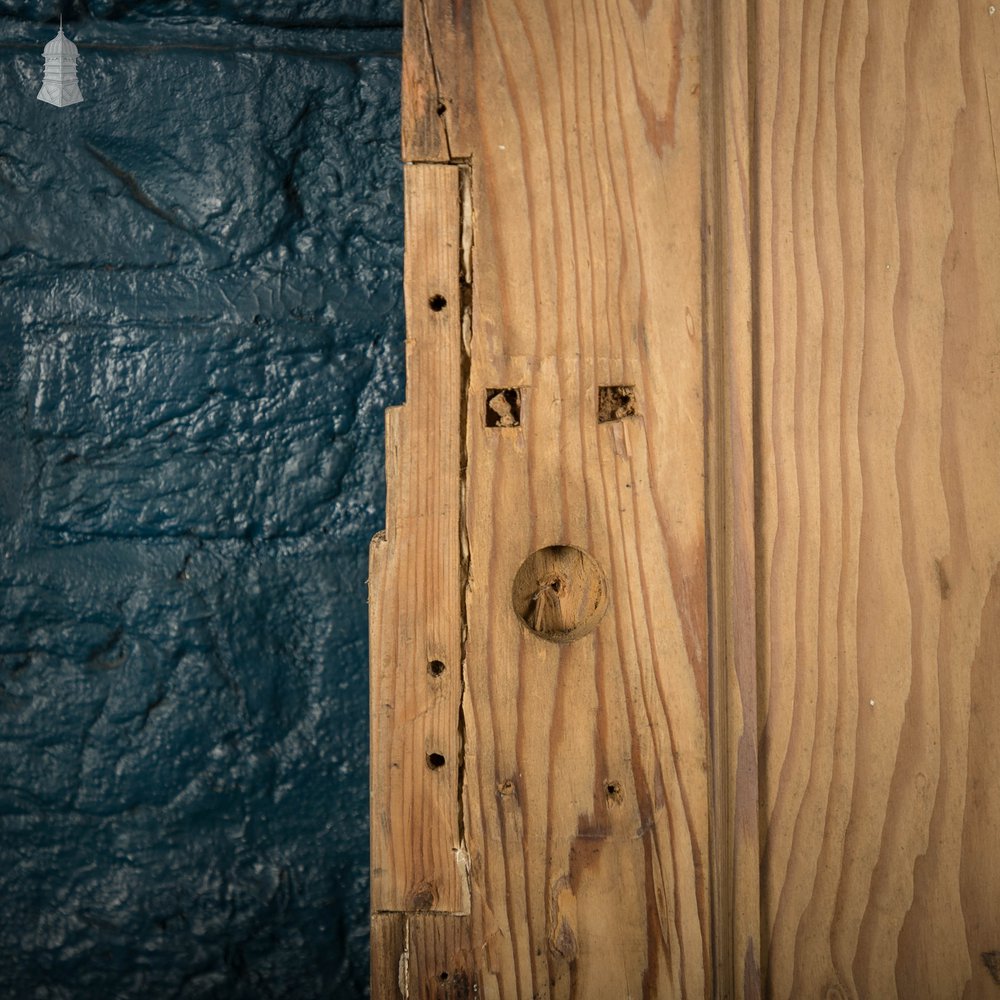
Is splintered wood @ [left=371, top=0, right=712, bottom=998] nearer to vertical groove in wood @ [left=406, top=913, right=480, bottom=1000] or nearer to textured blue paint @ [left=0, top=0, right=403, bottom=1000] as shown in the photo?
vertical groove in wood @ [left=406, top=913, right=480, bottom=1000]

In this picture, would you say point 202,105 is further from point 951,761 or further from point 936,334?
point 951,761

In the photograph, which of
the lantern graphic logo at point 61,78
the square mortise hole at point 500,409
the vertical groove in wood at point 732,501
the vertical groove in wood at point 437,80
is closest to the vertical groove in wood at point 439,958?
the vertical groove in wood at point 732,501

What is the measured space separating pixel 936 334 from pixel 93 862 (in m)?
0.92

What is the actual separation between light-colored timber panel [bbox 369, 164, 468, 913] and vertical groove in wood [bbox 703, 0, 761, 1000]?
16cm

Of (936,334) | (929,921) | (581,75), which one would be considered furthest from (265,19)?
(929,921)

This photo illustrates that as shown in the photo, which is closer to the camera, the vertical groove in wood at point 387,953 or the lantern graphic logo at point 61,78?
the vertical groove in wood at point 387,953

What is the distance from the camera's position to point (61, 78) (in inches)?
36.0

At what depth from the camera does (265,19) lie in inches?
36.7

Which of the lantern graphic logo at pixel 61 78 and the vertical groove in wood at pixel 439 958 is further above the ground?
the lantern graphic logo at pixel 61 78

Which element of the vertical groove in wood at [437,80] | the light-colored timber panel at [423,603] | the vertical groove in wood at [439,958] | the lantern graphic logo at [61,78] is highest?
the lantern graphic logo at [61,78]

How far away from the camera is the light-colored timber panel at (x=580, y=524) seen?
1.85ft

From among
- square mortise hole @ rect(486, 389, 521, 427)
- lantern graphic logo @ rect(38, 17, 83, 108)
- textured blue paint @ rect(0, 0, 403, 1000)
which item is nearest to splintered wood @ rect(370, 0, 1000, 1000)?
square mortise hole @ rect(486, 389, 521, 427)

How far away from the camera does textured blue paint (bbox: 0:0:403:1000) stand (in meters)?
0.92

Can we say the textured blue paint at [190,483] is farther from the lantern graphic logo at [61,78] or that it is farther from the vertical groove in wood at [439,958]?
the vertical groove in wood at [439,958]
